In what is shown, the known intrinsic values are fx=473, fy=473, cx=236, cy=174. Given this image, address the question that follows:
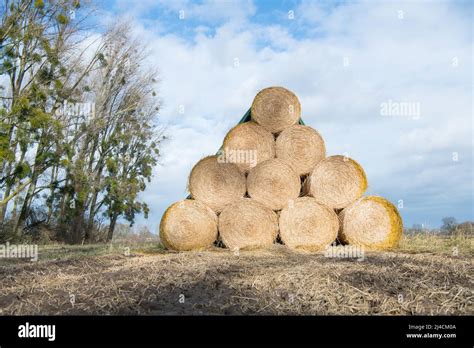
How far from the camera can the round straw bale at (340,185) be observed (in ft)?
29.7

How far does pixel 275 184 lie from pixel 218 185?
3.71ft

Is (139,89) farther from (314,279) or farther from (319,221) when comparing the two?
(314,279)

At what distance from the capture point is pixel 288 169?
913cm

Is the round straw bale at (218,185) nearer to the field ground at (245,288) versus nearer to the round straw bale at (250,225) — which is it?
the round straw bale at (250,225)

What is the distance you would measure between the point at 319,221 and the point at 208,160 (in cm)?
250

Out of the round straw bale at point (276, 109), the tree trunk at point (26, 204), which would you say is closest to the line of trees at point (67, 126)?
the tree trunk at point (26, 204)

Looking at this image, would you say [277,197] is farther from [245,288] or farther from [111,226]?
[111,226]

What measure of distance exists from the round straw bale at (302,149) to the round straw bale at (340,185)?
40 cm

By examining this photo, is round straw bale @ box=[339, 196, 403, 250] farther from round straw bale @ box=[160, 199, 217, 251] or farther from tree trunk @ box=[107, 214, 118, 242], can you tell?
tree trunk @ box=[107, 214, 118, 242]

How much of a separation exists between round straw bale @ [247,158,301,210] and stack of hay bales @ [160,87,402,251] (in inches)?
0.8

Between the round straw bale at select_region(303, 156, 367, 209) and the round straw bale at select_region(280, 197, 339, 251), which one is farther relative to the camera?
the round straw bale at select_region(303, 156, 367, 209)

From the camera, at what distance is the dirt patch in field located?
14.1 feet

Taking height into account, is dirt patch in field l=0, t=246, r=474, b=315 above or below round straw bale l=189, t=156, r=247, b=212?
below

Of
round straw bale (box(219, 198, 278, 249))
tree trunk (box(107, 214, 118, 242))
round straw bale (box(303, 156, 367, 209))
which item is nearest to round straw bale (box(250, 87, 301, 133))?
round straw bale (box(303, 156, 367, 209))
